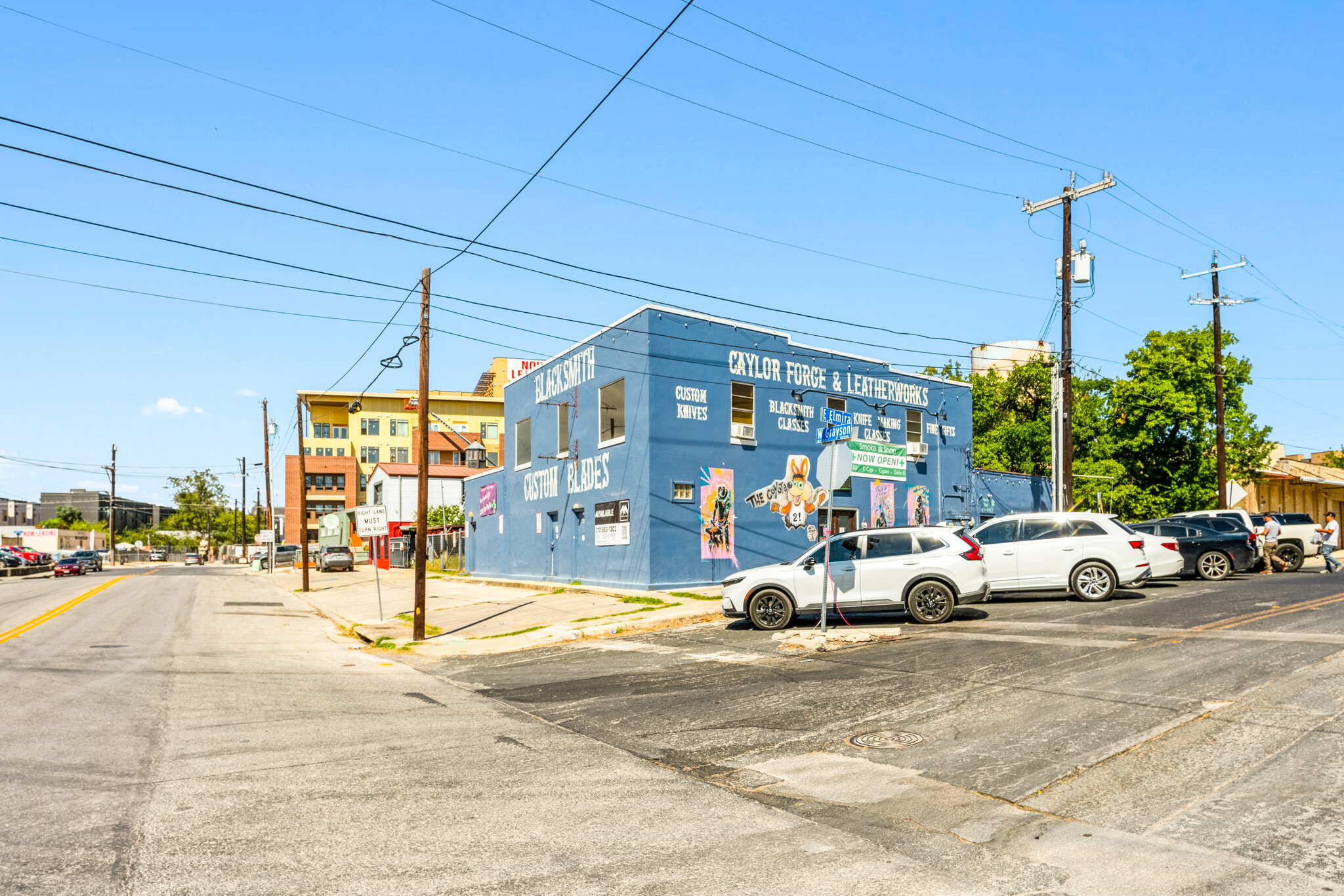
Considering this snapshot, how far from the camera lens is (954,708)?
29.4 ft

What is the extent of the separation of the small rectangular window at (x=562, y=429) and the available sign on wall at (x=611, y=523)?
10.7 feet

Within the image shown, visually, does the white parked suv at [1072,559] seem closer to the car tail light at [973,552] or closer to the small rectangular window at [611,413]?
the car tail light at [973,552]

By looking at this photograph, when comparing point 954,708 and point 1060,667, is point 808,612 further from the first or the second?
→ point 954,708

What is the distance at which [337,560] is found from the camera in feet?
177

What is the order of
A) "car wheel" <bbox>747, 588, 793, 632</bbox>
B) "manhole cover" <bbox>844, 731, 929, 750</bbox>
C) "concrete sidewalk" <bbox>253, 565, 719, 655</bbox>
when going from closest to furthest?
"manhole cover" <bbox>844, 731, 929, 750</bbox> < "car wheel" <bbox>747, 588, 793, 632</bbox> < "concrete sidewalk" <bbox>253, 565, 719, 655</bbox>

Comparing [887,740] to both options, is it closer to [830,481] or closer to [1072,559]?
[830,481]

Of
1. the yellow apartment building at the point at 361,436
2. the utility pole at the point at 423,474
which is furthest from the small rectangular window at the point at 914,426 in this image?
the yellow apartment building at the point at 361,436

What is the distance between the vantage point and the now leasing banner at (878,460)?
15227 mm

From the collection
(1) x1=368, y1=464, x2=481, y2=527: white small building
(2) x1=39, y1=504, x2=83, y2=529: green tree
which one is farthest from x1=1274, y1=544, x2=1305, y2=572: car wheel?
(2) x1=39, y1=504, x2=83, y2=529: green tree

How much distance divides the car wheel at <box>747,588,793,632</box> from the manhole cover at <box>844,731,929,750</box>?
7695mm

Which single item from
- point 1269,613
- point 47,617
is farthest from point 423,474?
point 1269,613

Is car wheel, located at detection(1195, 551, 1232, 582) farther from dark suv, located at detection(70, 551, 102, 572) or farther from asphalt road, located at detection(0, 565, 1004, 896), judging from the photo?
dark suv, located at detection(70, 551, 102, 572)

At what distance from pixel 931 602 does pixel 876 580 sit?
38.3 inches

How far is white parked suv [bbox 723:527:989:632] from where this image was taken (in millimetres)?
15516
